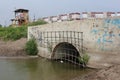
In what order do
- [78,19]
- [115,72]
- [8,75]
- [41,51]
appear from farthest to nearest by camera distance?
[41,51] < [78,19] < [8,75] < [115,72]

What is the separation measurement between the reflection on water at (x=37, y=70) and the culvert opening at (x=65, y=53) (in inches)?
31.2

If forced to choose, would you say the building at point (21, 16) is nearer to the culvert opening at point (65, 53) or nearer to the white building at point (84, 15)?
the culvert opening at point (65, 53)

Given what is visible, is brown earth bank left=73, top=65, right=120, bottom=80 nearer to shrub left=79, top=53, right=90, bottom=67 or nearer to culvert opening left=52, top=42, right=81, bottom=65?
shrub left=79, top=53, right=90, bottom=67

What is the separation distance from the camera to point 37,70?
16.8 m

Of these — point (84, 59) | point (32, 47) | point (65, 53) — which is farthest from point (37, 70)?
point (32, 47)

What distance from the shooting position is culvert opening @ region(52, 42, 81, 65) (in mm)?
18964

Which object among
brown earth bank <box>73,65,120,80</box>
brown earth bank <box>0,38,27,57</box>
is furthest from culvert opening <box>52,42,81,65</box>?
brown earth bank <box>73,65,120,80</box>

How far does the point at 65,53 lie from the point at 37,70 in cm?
391

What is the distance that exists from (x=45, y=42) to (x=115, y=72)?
1041 cm

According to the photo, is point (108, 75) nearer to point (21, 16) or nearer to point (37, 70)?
point (37, 70)

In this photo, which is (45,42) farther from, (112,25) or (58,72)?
(112,25)

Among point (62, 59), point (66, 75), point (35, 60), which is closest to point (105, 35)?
point (66, 75)

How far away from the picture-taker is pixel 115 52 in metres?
14.3

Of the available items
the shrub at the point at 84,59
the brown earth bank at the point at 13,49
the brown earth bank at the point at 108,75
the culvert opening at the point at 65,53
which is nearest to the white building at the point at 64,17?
the culvert opening at the point at 65,53
